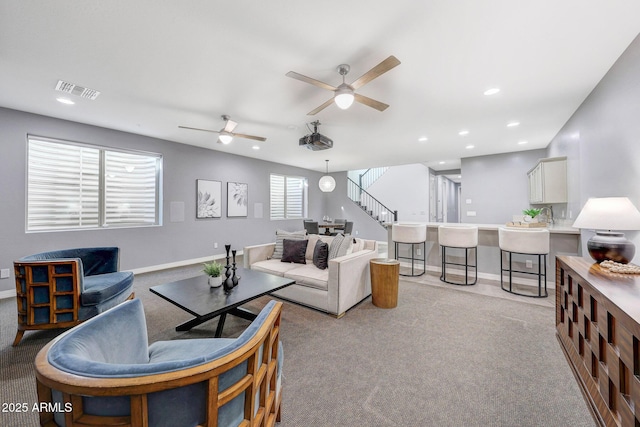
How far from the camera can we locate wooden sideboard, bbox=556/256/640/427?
1.16 meters

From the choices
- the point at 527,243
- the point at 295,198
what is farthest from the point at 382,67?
the point at 295,198

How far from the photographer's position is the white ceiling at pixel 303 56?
1.86 meters

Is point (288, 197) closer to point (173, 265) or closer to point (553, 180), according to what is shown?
point (173, 265)

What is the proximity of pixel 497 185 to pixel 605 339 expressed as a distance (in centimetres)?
573

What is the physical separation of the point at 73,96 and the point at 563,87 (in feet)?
19.6

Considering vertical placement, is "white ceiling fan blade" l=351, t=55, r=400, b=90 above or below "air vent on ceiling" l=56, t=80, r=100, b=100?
below

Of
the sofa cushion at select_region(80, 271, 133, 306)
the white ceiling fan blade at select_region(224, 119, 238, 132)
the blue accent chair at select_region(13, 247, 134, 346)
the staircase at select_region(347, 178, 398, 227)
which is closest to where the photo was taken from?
the blue accent chair at select_region(13, 247, 134, 346)

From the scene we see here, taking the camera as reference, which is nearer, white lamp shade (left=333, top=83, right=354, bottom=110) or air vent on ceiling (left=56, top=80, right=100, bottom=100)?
white lamp shade (left=333, top=83, right=354, bottom=110)

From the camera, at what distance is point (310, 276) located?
308cm

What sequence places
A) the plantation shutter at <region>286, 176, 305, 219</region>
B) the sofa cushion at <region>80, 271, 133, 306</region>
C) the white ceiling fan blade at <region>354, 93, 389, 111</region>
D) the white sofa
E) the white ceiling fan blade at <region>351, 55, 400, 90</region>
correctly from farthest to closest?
1. the plantation shutter at <region>286, 176, 305, 219</region>
2. the white sofa
3. the white ceiling fan blade at <region>354, 93, 389, 111</region>
4. the sofa cushion at <region>80, 271, 133, 306</region>
5. the white ceiling fan blade at <region>351, 55, 400, 90</region>

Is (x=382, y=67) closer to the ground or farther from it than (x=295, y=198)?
farther from it

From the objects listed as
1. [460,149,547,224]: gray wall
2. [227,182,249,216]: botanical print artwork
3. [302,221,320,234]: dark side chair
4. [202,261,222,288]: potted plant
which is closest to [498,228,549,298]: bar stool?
[460,149,547,224]: gray wall

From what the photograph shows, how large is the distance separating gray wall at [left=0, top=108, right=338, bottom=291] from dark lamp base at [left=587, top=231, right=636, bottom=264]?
6.26 m

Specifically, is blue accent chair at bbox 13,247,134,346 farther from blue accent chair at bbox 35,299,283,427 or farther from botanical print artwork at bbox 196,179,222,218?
botanical print artwork at bbox 196,179,222,218
